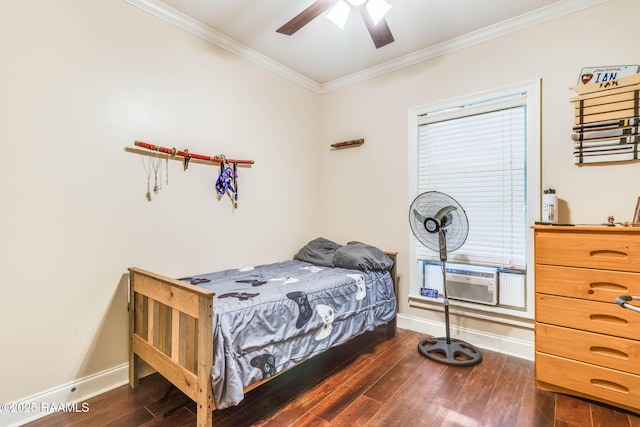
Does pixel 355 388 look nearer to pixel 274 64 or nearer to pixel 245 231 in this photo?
pixel 245 231

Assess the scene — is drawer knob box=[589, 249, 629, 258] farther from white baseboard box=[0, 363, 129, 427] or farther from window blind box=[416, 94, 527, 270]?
white baseboard box=[0, 363, 129, 427]

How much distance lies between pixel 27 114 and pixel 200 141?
3.33ft

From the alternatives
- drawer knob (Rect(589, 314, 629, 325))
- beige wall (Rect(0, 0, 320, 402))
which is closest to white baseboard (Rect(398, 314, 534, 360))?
drawer knob (Rect(589, 314, 629, 325))

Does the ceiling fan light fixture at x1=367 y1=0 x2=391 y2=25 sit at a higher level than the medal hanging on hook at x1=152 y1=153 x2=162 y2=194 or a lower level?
higher

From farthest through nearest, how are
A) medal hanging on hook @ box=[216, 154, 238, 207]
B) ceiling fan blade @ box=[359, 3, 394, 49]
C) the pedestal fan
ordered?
1. medal hanging on hook @ box=[216, 154, 238, 207]
2. the pedestal fan
3. ceiling fan blade @ box=[359, 3, 394, 49]

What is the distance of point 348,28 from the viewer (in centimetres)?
250

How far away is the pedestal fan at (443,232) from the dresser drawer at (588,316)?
2.01 ft

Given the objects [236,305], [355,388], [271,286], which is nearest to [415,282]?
[355,388]

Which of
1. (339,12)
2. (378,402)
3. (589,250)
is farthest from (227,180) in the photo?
(589,250)

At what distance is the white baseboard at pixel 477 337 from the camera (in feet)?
7.66

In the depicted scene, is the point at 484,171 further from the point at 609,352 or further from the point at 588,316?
the point at 609,352

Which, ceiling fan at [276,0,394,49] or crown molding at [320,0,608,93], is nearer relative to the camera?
ceiling fan at [276,0,394,49]

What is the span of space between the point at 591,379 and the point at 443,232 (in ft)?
3.77

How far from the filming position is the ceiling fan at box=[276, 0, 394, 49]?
68.6 inches
